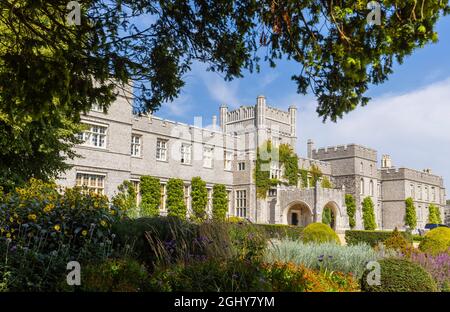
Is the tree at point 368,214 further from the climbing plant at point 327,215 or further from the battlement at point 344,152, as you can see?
the climbing plant at point 327,215

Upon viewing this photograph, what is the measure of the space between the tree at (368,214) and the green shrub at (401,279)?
3193 centimetres

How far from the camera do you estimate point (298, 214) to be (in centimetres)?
3291

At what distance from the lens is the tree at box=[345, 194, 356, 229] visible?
35.2m

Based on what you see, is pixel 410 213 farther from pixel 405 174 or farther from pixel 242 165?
pixel 242 165

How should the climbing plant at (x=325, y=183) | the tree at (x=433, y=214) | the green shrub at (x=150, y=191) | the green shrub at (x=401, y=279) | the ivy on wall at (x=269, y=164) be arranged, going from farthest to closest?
the tree at (x=433, y=214), the climbing plant at (x=325, y=183), the ivy on wall at (x=269, y=164), the green shrub at (x=150, y=191), the green shrub at (x=401, y=279)

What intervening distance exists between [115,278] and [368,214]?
35.5m

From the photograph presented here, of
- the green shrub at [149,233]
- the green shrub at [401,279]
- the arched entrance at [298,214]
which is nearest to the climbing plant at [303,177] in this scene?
the arched entrance at [298,214]

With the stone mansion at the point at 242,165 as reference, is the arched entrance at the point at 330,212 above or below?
below

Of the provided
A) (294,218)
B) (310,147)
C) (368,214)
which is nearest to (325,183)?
(294,218)

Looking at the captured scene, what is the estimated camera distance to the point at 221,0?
5770 millimetres

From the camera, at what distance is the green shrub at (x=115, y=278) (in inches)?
169

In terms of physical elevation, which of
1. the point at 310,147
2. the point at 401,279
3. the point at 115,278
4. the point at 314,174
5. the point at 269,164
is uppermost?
the point at 310,147

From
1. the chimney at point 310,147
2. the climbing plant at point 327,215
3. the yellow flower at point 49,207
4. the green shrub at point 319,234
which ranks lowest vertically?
the green shrub at point 319,234
